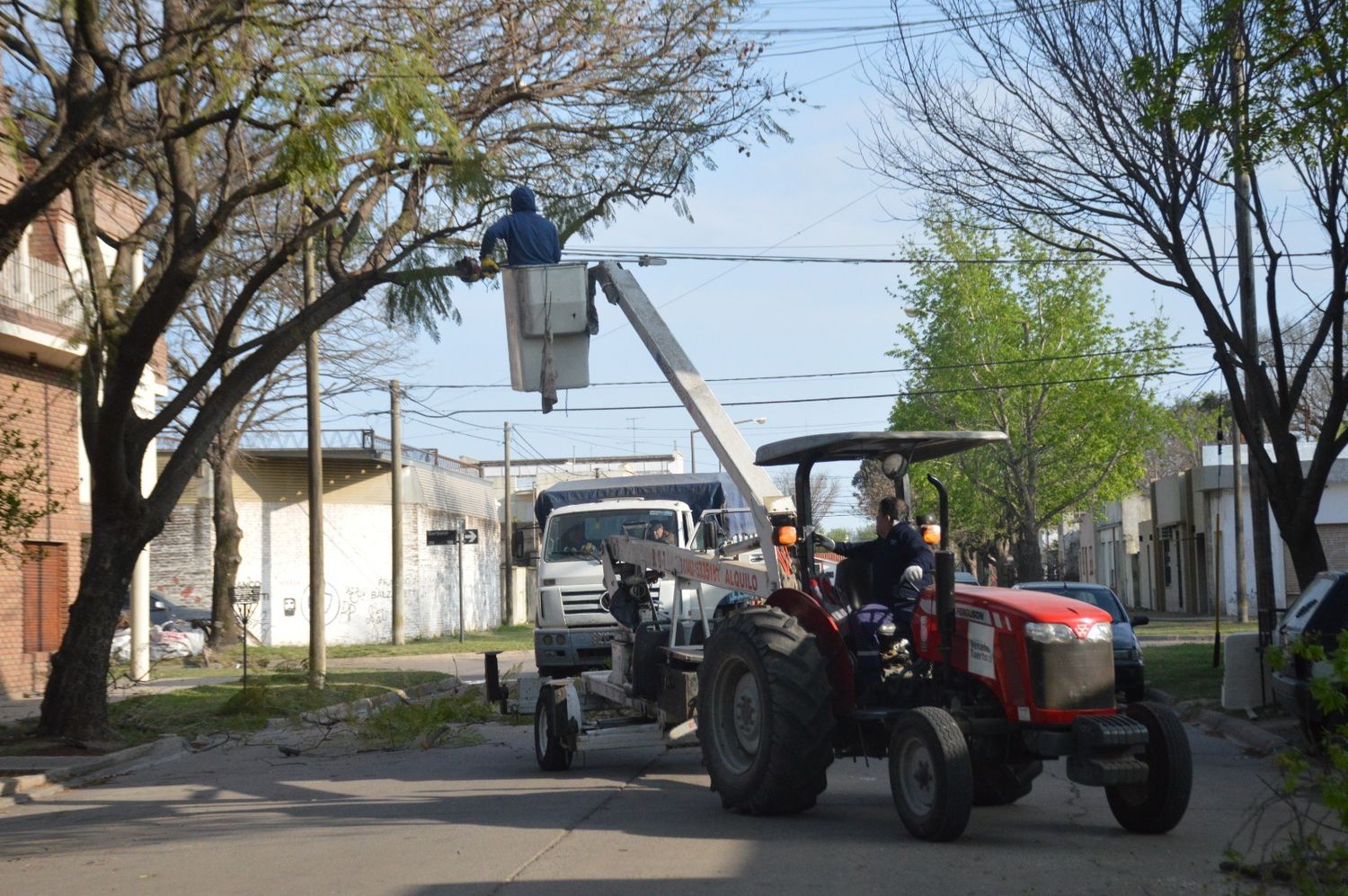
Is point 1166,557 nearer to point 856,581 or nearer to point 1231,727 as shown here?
point 1231,727

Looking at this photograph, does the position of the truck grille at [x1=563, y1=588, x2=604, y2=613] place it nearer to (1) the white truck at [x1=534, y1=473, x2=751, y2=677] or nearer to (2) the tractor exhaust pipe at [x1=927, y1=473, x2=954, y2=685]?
(1) the white truck at [x1=534, y1=473, x2=751, y2=677]

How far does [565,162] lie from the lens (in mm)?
17391

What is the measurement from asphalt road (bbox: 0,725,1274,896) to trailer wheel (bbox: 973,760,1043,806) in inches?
4.6

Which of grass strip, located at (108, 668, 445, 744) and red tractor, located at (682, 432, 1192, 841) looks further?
grass strip, located at (108, 668, 445, 744)

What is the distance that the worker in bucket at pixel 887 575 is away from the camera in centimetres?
940

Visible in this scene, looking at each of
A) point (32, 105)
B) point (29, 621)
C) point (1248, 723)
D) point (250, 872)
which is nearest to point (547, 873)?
point (250, 872)

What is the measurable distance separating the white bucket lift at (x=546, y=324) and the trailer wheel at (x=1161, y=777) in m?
5.65

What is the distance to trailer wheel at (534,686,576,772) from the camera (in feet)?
40.3

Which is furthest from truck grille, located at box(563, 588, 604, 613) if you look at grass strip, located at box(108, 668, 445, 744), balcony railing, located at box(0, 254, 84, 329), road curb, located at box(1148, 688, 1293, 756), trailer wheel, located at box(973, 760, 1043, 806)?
trailer wheel, located at box(973, 760, 1043, 806)

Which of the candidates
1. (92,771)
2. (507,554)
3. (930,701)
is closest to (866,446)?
(930,701)

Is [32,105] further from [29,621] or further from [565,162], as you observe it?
[29,621]

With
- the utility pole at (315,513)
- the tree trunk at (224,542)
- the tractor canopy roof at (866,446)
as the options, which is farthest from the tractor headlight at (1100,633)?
the tree trunk at (224,542)

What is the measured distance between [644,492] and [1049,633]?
13540 millimetres

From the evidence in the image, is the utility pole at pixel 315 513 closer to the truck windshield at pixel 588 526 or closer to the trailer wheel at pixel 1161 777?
the truck windshield at pixel 588 526
